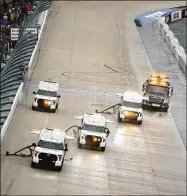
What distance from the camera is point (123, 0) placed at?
86.6 m

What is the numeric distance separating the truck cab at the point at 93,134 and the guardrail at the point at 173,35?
2079 centimetres

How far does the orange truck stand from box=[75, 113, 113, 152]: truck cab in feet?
28.9

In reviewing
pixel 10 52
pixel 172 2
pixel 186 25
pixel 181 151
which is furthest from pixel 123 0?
pixel 181 151

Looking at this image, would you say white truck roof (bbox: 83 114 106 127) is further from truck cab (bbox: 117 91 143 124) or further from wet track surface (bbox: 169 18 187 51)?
wet track surface (bbox: 169 18 187 51)

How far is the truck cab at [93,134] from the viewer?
32.9 metres

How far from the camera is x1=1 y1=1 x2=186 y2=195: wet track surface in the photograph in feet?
95.4

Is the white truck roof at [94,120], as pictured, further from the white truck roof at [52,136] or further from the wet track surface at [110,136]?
the white truck roof at [52,136]

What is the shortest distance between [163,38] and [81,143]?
34.7m

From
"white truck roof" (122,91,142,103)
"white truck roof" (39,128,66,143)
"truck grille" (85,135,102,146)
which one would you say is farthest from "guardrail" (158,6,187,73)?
"white truck roof" (39,128,66,143)

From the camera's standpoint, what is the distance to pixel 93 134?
32.9 m

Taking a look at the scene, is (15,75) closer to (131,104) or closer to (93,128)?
(93,128)

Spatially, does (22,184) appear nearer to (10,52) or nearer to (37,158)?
(37,158)

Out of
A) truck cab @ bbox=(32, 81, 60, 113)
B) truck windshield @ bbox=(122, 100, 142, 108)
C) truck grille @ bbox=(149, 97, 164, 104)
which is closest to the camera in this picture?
truck cab @ bbox=(32, 81, 60, 113)

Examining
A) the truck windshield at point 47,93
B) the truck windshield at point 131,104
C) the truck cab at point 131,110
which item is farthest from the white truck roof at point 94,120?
the truck windshield at point 47,93
